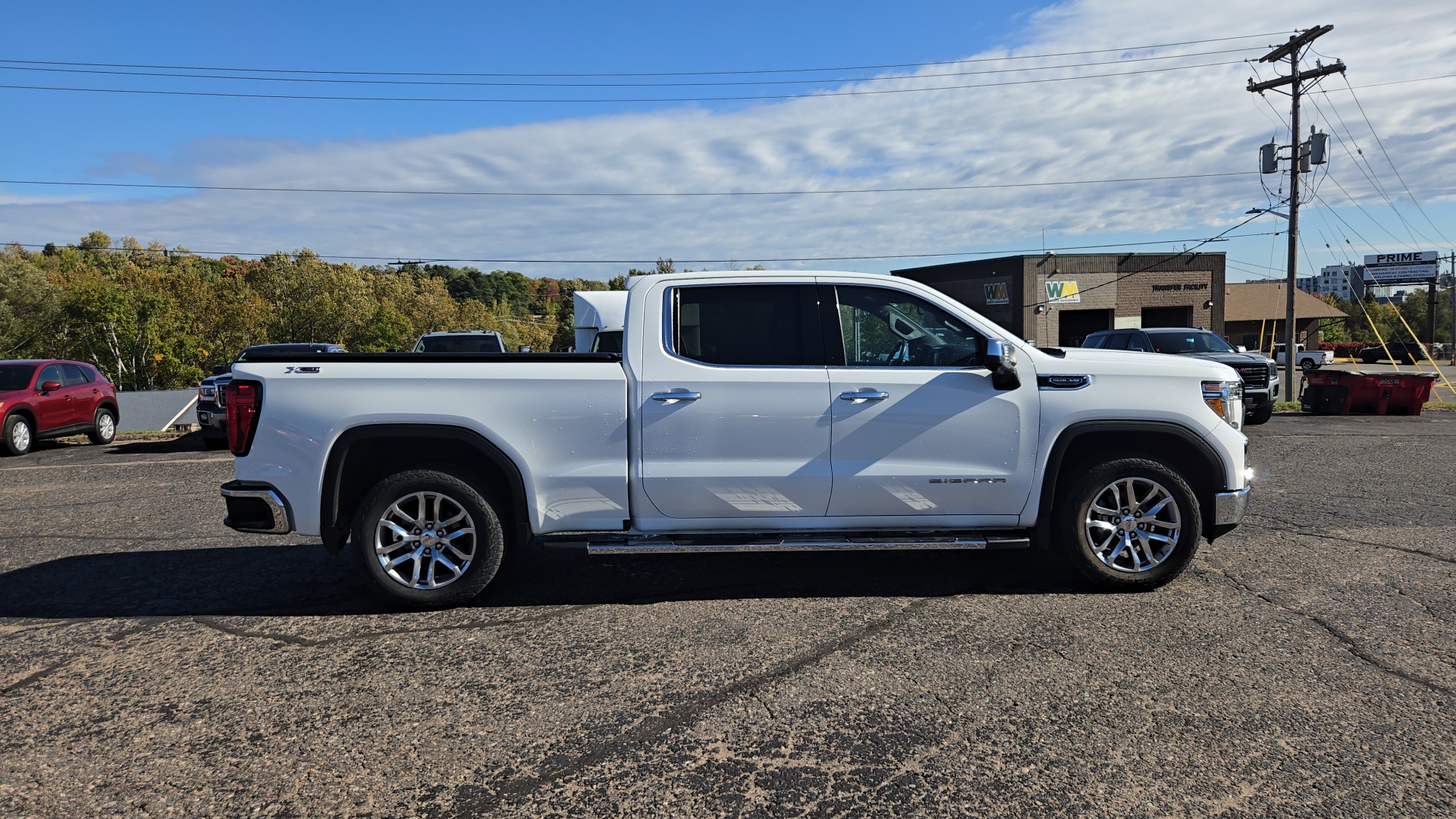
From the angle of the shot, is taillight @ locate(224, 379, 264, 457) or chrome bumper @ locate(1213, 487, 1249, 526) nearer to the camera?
taillight @ locate(224, 379, 264, 457)

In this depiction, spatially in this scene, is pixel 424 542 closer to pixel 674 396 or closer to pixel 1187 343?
pixel 674 396

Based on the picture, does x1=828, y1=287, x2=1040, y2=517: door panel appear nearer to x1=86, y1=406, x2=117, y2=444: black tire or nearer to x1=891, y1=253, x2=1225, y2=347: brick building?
x1=86, y1=406, x2=117, y2=444: black tire

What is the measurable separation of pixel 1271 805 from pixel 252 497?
4970 mm

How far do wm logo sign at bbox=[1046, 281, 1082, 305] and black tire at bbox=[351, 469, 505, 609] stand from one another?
53208 millimetres

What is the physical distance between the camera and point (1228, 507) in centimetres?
559

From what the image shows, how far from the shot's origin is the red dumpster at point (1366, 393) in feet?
63.5

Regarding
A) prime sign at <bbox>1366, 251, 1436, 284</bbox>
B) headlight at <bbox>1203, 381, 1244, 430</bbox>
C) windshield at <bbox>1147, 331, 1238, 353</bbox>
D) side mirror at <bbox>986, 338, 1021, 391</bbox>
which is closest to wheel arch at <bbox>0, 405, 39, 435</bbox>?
side mirror at <bbox>986, 338, 1021, 391</bbox>

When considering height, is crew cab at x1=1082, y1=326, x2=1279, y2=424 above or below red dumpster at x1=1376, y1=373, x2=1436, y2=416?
above

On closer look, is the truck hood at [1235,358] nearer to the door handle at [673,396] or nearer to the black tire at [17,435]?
the door handle at [673,396]

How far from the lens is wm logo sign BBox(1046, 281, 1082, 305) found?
54344 mm

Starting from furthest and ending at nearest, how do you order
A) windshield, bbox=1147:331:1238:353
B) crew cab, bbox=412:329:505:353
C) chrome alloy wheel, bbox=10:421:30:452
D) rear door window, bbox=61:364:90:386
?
windshield, bbox=1147:331:1238:353
crew cab, bbox=412:329:505:353
rear door window, bbox=61:364:90:386
chrome alloy wheel, bbox=10:421:30:452

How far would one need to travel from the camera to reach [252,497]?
5.29 m

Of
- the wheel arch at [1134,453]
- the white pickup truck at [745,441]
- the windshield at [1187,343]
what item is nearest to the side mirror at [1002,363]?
the white pickup truck at [745,441]

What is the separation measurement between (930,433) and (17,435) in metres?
15.4
